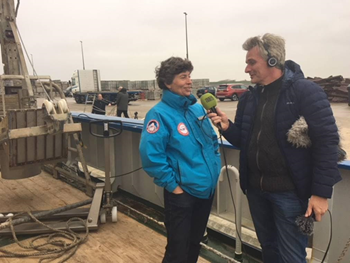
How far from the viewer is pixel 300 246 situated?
5.62 ft

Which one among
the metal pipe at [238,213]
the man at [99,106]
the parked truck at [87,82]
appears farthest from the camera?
the parked truck at [87,82]

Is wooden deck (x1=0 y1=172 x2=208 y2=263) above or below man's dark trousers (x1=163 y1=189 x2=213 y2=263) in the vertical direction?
below

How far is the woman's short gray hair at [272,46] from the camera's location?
1.64 metres

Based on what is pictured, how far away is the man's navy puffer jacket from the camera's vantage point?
150 cm

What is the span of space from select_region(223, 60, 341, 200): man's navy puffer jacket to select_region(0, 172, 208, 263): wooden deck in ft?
4.64

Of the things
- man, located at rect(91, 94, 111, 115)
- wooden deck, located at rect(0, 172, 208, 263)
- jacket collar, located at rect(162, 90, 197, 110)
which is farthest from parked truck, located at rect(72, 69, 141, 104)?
jacket collar, located at rect(162, 90, 197, 110)

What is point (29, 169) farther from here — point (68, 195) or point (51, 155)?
point (68, 195)

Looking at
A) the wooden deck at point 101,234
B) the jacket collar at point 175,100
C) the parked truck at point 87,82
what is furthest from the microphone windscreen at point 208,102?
the parked truck at point 87,82

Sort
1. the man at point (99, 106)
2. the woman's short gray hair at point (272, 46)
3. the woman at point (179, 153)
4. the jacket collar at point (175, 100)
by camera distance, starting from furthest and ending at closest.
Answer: the man at point (99, 106), the jacket collar at point (175, 100), the woman at point (179, 153), the woman's short gray hair at point (272, 46)

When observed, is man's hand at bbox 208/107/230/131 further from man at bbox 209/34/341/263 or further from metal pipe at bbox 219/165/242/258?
metal pipe at bbox 219/165/242/258

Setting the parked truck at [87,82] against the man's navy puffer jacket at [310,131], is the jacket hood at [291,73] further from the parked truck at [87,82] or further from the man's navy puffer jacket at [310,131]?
the parked truck at [87,82]

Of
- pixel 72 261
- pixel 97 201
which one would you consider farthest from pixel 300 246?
pixel 97 201

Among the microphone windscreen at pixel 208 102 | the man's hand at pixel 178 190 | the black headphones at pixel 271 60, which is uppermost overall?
the black headphones at pixel 271 60

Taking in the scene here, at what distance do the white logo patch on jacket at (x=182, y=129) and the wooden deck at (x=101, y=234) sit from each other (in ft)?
4.40
